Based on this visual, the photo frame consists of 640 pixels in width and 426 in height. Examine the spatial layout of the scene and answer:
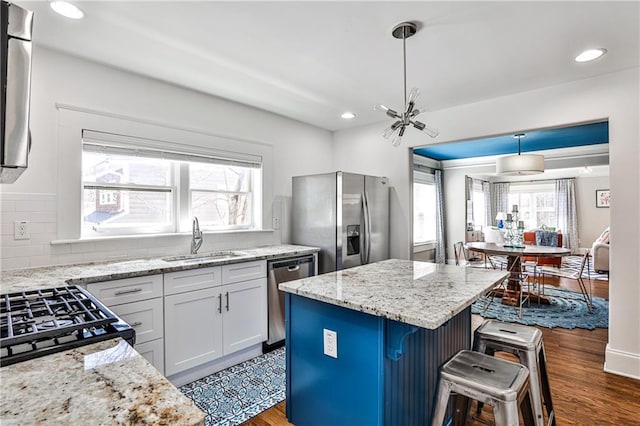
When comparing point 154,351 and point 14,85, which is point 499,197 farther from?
point 14,85

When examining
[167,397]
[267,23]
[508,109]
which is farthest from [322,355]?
[508,109]

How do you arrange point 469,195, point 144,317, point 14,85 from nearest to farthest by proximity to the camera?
point 14,85, point 144,317, point 469,195

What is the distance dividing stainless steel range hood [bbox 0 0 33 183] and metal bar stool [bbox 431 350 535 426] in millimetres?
1707

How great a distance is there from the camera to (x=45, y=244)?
229cm

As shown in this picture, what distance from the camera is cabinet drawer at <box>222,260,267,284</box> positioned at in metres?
2.66

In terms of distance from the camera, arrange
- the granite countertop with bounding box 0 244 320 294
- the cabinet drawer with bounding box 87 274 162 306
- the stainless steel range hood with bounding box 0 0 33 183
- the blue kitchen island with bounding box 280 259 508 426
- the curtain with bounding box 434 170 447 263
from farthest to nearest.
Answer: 1. the curtain with bounding box 434 170 447 263
2. the cabinet drawer with bounding box 87 274 162 306
3. the granite countertop with bounding box 0 244 320 294
4. the blue kitchen island with bounding box 280 259 508 426
5. the stainless steel range hood with bounding box 0 0 33 183

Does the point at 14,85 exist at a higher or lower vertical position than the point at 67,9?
lower

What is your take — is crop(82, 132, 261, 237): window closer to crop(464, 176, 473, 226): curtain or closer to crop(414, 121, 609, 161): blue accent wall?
crop(414, 121, 609, 161): blue accent wall

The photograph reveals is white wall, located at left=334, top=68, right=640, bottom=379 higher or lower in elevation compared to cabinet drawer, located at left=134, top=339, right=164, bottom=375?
higher

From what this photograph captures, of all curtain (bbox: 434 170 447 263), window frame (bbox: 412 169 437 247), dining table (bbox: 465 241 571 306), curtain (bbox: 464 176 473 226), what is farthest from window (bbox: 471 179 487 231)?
dining table (bbox: 465 241 571 306)

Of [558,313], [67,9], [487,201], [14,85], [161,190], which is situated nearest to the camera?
[14,85]

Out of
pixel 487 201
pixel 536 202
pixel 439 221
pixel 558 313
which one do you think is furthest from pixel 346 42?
pixel 536 202

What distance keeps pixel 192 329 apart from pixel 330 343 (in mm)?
1291

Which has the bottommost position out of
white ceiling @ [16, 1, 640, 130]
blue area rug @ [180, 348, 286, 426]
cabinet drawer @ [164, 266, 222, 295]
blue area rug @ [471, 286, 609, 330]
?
blue area rug @ [180, 348, 286, 426]
